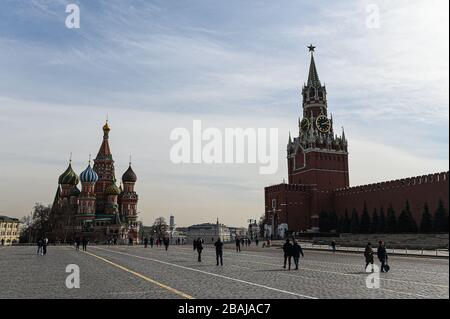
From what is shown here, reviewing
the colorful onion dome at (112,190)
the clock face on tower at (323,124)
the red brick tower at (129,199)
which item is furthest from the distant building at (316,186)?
the colorful onion dome at (112,190)

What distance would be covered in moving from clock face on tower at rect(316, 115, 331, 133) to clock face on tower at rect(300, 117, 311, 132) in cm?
167

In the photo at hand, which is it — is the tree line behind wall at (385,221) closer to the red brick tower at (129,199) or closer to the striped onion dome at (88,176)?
the red brick tower at (129,199)

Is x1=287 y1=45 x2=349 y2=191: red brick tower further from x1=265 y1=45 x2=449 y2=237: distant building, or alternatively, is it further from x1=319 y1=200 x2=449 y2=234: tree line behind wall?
x1=319 y1=200 x2=449 y2=234: tree line behind wall

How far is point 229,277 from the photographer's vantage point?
14.1 meters

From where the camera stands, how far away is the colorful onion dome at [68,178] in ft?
298

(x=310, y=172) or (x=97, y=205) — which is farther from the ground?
(x=310, y=172)

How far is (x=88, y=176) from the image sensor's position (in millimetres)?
83875

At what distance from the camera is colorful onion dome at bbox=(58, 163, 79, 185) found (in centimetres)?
9069

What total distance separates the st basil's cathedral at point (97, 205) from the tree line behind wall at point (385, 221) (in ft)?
119

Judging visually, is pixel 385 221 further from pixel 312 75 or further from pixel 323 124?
pixel 312 75

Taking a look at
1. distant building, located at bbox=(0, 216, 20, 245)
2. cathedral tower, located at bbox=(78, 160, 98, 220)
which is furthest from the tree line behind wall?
distant building, located at bbox=(0, 216, 20, 245)

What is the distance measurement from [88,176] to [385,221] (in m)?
54.3

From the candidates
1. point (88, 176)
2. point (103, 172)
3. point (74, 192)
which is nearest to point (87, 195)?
point (88, 176)
